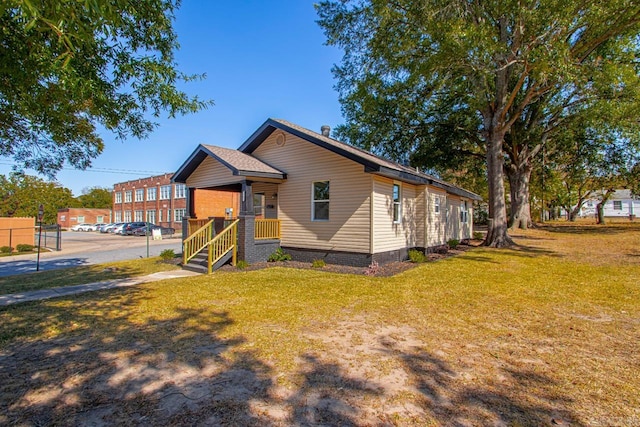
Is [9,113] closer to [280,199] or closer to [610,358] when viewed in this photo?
[280,199]

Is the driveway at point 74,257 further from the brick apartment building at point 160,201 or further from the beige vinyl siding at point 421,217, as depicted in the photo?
the brick apartment building at point 160,201

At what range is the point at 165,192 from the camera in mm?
47375

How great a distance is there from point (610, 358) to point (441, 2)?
39.3 ft

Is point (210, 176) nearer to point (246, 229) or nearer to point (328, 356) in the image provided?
point (246, 229)

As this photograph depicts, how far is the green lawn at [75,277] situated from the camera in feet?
28.6

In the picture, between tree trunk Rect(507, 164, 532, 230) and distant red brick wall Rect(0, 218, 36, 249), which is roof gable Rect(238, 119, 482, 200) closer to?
tree trunk Rect(507, 164, 532, 230)

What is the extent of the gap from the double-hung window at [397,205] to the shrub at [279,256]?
4.15 metres

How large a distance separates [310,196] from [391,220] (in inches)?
118

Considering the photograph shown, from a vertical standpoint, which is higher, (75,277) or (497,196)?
(497,196)

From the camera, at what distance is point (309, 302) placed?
6574 millimetres

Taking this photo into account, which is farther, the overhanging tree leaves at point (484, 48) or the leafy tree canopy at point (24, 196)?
the leafy tree canopy at point (24, 196)

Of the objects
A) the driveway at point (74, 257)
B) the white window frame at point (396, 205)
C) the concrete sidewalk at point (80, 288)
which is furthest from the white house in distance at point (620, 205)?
the concrete sidewalk at point (80, 288)

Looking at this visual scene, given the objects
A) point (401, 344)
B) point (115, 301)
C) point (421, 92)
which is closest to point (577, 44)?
point (421, 92)

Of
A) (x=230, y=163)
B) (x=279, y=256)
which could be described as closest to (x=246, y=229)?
(x=279, y=256)
